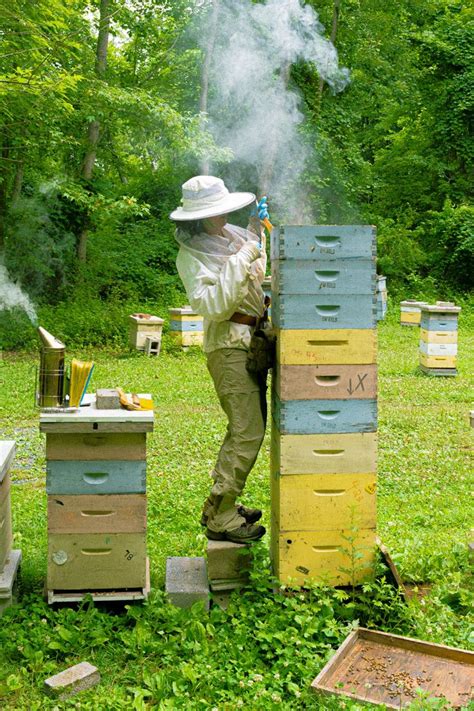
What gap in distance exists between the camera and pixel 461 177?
19531mm

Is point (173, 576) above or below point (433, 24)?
below

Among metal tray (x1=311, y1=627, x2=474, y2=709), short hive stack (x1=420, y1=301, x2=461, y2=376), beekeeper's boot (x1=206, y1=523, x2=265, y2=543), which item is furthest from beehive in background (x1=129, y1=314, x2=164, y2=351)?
metal tray (x1=311, y1=627, x2=474, y2=709)

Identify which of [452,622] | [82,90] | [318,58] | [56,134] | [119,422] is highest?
[318,58]

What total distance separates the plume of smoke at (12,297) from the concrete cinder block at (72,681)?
10390mm

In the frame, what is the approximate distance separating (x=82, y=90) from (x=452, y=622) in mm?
11141

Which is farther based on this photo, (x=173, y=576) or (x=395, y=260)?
(x=395, y=260)

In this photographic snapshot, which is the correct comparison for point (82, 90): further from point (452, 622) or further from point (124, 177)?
point (452, 622)

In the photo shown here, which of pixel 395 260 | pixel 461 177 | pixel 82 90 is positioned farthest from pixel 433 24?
pixel 82 90

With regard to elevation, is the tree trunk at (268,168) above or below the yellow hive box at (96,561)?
above

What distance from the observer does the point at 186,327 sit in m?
11.6

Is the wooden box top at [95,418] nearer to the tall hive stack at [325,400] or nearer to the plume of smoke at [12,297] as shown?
the tall hive stack at [325,400]

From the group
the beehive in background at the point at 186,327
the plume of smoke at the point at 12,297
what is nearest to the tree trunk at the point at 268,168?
the plume of smoke at the point at 12,297

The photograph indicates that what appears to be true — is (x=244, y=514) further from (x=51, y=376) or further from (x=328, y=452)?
(x=51, y=376)

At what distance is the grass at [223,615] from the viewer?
107 inches
